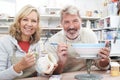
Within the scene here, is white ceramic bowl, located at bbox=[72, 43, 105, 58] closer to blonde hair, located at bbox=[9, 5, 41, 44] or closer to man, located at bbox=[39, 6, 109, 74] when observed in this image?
man, located at bbox=[39, 6, 109, 74]

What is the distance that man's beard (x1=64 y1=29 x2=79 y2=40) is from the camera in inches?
75.8

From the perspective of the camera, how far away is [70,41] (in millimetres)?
2029

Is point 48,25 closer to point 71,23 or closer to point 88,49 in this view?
point 71,23

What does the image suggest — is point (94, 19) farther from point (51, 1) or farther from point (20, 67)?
point (20, 67)

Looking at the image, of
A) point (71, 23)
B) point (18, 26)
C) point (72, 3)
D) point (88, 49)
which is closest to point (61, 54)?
point (88, 49)

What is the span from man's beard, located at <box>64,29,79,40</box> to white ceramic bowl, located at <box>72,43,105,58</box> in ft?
1.58

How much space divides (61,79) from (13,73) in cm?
35

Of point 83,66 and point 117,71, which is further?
point 83,66

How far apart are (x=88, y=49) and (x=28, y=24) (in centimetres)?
68

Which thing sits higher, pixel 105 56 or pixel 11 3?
pixel 11 3

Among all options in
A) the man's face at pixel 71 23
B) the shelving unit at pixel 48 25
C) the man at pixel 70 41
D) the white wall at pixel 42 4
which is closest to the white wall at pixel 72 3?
the white wall at pixel 42 4

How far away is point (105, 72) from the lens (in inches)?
68.9

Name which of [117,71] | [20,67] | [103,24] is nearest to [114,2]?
[103,24]

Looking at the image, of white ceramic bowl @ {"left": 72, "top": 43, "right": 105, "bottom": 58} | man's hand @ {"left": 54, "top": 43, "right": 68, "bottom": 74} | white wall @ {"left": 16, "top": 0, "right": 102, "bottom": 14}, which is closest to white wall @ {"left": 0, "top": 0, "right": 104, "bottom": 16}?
white wall @ {"left": 16, "top": 0, "right": 102, "bottom": 14}
